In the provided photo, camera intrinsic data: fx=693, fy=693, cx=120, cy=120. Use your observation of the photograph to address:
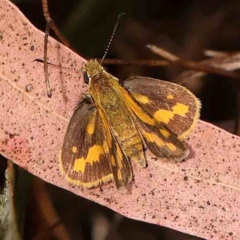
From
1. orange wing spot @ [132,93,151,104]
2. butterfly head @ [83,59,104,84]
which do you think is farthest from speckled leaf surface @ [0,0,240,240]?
orange wing spot @ [132,93,151,104]

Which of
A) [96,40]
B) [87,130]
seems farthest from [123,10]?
[87,130]

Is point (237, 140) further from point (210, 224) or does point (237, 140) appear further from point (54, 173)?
point (54, 173)

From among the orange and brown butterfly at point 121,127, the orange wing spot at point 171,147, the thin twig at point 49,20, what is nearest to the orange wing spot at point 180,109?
the orange and brown butterfly at point 121,127

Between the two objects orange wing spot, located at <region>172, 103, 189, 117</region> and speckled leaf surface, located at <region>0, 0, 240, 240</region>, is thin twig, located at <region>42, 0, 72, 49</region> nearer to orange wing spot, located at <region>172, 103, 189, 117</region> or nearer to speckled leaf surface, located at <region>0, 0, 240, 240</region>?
speckled leaf surface, located at <region>0, 0, 240, 240</region>

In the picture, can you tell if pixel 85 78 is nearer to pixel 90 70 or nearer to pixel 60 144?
pixel 90 70

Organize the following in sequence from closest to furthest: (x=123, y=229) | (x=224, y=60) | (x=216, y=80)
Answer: (x=224, y=60) → (x=123, y=229) → (x=216, y=80)
